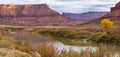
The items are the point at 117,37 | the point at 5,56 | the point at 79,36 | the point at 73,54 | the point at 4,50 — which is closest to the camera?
the point at 5,56

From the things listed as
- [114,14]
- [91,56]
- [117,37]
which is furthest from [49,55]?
[114,14]

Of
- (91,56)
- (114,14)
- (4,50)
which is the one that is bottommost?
(114,14)

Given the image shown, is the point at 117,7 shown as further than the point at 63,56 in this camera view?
Yes

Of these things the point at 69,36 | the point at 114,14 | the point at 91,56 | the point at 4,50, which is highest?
the point at 4,50

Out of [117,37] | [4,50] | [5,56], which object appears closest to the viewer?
[5,56]

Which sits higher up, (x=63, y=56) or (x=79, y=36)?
(x=63, y=56)

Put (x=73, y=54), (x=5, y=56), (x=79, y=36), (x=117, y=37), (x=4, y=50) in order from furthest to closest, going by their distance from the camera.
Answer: (x=79, y=36) < (x=117, y=37) < (x=73, y=54) < (x=4, y=50) < (x=5, y=56)

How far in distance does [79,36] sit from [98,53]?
3278 cm

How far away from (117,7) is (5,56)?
6244 inches

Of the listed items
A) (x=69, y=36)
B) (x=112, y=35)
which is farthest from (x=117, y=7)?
(x=112, y=35)

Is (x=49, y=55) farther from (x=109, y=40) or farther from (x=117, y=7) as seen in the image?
(x=117, y=7)

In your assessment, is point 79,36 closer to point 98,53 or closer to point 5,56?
point 98,53

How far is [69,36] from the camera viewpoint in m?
47.5

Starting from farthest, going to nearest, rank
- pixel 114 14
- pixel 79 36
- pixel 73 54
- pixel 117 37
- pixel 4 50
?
pixel 114 14
pixel 79 36
pixel 117 37
pixel 73 54
pixel 4 50
